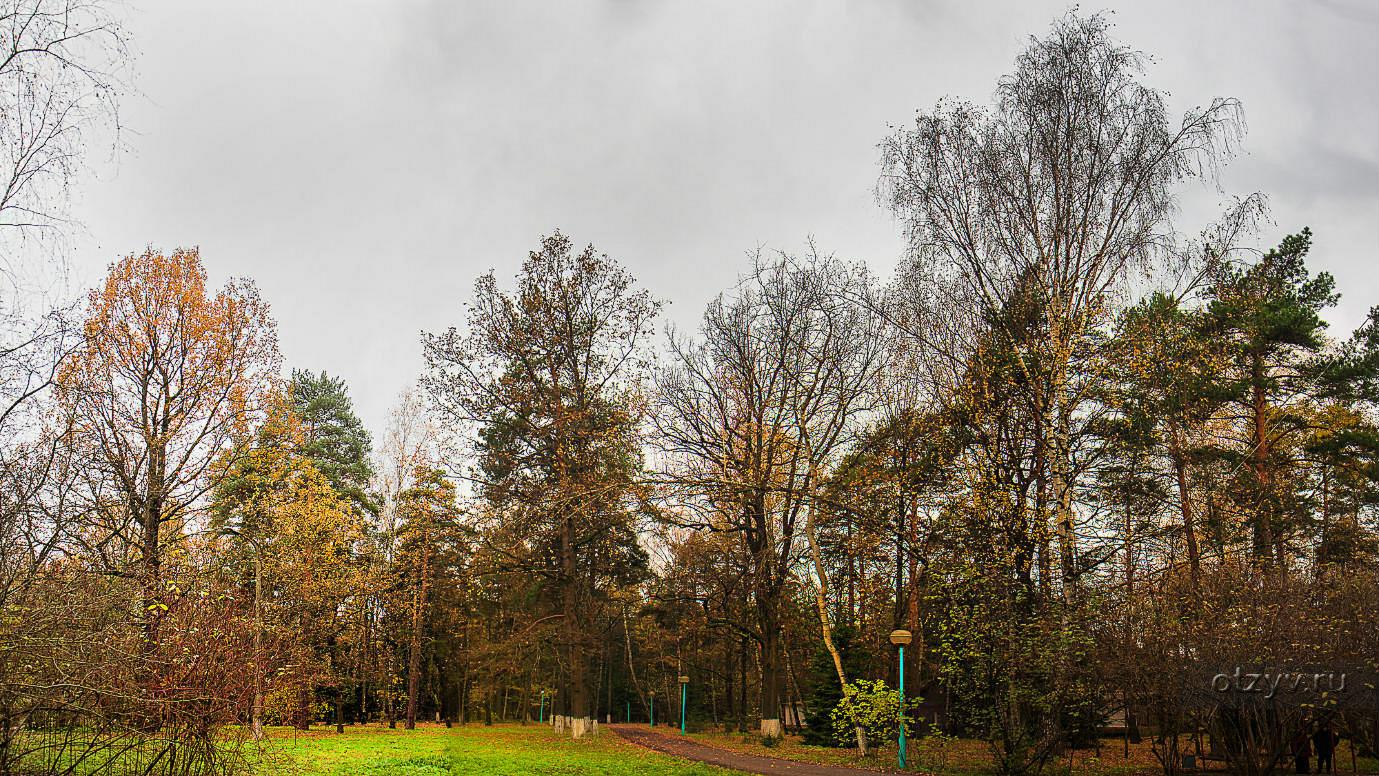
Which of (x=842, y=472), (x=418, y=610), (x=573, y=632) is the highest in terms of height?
(x=842, y=472)

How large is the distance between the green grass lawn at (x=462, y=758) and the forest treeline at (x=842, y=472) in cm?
122

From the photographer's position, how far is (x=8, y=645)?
22.4ft

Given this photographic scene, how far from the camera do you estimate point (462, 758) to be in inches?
706

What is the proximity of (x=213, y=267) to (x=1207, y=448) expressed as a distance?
23.4m

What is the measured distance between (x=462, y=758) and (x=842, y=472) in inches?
410

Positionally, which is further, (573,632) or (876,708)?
(573,632)

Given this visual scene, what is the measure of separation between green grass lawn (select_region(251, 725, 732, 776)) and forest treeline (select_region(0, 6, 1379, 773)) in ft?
4.01

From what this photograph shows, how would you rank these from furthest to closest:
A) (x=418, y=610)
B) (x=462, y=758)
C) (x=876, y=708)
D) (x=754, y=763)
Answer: (x=418, y=610)
(x=462, y=758)
(x=754, y=763)
(x=876, y=708)

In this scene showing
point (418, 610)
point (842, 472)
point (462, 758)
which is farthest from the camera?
point (418, 610)

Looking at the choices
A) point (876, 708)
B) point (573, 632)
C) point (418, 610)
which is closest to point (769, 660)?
point (573, 632)

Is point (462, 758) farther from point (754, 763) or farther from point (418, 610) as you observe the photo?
point (418, 610)

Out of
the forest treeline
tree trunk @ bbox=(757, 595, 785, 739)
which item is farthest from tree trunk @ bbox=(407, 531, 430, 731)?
tree trunk @ bbox=(757, 595, 785, 739)

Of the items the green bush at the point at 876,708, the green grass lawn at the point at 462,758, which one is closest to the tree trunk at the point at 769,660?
the green grass lawn at the point at 462,758

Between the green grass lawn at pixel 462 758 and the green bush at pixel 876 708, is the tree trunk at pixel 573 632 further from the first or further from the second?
the green bush at pixel 876 708
